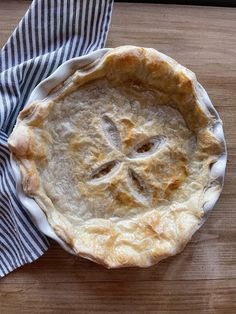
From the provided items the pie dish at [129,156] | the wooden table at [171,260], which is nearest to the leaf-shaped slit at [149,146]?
the pie dish at [129,156]

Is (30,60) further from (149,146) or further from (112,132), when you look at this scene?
(149,146)

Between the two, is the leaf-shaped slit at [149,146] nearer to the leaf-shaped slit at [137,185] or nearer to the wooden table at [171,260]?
the leaf-shaped slit at [137,185]

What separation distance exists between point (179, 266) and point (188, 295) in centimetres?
9

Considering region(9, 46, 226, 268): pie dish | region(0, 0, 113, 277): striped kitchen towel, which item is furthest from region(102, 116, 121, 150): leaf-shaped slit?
region(0, 0, 113, 277): striped kitchen towel

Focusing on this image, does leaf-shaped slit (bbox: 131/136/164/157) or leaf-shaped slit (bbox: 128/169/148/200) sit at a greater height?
leaf-shaped slit (bbox: 131/136/164/157)

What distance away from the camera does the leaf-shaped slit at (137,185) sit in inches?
55.6

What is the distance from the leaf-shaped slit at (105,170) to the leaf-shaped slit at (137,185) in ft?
0.15

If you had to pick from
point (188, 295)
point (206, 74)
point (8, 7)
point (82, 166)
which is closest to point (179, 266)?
point (188, 295)

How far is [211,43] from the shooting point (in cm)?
157

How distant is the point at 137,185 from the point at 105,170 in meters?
0.10

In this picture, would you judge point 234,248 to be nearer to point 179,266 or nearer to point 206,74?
point 179,266

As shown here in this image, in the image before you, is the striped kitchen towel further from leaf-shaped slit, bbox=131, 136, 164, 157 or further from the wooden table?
leaf-shaped slit, bbox=131, 136, 164, 157

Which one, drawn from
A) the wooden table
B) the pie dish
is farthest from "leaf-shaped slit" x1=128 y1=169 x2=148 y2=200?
the wooden table

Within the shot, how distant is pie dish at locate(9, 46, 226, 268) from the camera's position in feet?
4.47
